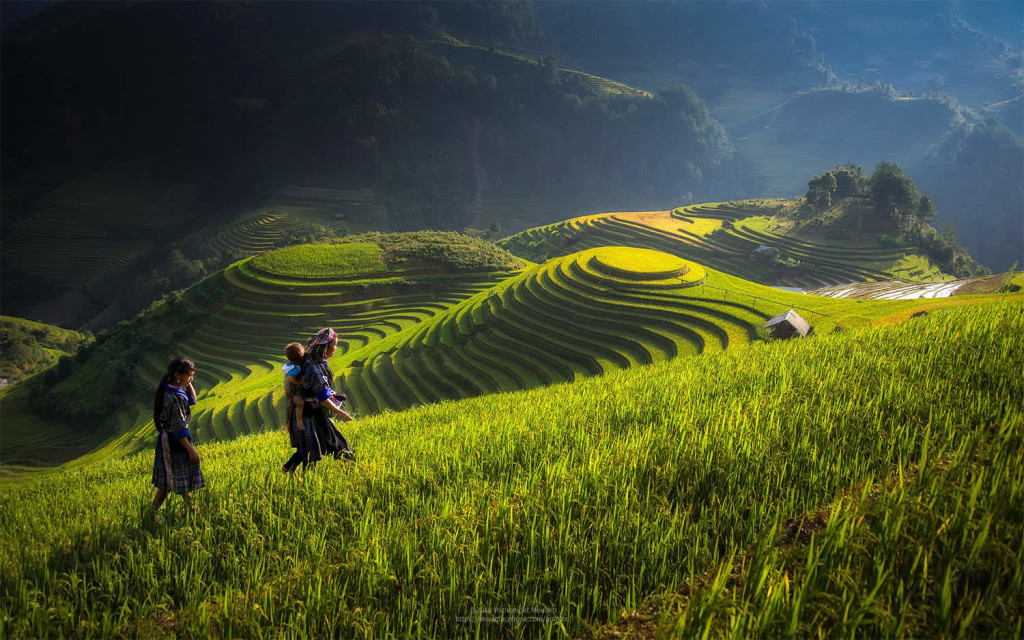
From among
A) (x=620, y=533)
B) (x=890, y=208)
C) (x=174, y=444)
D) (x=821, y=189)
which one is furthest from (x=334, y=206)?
(x=620, y=533)

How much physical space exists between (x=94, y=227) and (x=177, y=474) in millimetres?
97398

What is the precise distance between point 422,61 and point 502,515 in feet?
408

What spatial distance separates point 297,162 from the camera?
99.2 meters

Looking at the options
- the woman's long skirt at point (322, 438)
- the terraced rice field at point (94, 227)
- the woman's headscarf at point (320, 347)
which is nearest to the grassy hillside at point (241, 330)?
the woman's long skirt at point (322, 438)

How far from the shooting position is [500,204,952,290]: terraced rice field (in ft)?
156

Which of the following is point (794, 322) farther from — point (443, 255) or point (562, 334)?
point (443, 255)

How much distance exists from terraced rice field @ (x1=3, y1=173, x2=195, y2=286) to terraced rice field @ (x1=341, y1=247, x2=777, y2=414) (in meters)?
68.0

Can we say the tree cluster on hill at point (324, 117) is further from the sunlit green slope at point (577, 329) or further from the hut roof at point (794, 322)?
the hut roof at point (794, 322)

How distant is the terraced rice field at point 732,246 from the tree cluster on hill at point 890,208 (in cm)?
299

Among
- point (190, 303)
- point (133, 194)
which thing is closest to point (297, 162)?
point (133, 194)

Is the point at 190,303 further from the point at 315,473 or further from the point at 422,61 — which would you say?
the point at 422,61

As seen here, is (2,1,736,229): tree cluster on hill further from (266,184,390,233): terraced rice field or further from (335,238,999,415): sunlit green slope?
(335,238,999,415): sunlit green slope

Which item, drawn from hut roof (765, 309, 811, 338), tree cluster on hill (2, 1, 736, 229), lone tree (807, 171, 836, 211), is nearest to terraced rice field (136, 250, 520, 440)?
hut roof (765, 309, 811, 338)

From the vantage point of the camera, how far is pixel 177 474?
185 inches
